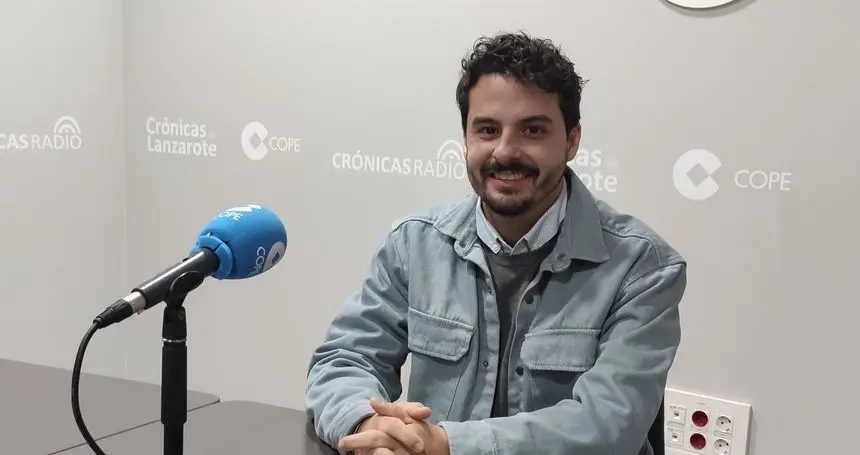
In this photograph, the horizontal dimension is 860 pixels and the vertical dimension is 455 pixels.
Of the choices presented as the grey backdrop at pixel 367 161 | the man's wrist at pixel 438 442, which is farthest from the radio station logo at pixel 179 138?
the man's wrist at pixel 438 442

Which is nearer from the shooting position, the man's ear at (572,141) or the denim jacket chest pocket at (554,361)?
the denim jacket chest pocket at (554,361)

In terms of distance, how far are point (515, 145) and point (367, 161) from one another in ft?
4.31

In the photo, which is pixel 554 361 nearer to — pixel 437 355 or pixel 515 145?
pixel 437 355

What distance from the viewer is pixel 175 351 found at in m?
0.99

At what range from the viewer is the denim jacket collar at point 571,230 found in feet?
4.81

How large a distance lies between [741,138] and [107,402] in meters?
1.63

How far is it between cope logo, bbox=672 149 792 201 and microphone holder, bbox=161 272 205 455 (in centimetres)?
154

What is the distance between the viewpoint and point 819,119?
2021mm

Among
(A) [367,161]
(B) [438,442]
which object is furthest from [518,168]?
(A) [367,161]

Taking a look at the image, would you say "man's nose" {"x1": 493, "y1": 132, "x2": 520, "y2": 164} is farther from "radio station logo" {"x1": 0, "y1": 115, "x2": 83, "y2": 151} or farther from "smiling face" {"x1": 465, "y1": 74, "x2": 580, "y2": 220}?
"radio station logo" {"x1": 0, "y1": 115, "x2": 83, "y2": 151}

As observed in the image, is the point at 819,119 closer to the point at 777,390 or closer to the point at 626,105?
the point at 626,105

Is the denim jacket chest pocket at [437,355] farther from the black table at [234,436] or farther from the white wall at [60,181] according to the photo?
the white wall at [60,181]

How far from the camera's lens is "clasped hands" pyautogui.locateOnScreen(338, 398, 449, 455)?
1.23m

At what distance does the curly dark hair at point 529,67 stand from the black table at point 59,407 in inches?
32.7
